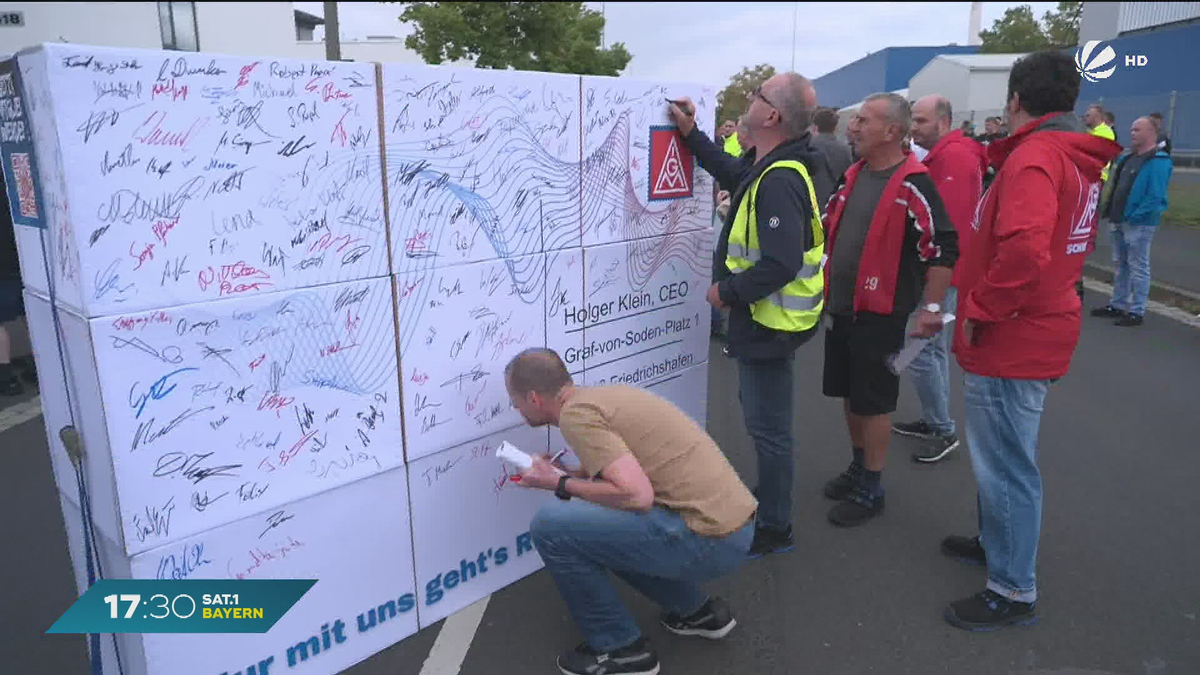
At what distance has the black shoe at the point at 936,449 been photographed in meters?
4.53

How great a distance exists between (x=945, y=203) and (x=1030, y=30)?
53333mm

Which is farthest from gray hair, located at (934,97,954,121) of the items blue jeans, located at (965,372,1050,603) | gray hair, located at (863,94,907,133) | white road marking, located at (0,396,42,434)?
white road marking, located at (0,396,42,434)

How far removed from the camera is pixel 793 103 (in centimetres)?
314

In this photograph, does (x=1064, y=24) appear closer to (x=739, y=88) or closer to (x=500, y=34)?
(x=739, y=88)

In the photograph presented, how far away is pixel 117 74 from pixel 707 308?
2798 mm

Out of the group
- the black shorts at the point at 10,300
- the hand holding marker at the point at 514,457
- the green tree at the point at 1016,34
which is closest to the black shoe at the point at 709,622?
the hand holding marker at the point at 514,457

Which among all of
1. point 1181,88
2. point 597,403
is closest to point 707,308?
point 597,403

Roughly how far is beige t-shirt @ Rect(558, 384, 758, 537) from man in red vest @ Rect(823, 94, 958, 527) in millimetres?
1362

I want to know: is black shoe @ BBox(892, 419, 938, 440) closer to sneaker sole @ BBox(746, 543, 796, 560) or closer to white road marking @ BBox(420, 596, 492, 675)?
sneaker sole @ BBox(746, 543, 796, 560)

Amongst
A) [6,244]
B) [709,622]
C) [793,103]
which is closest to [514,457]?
[709,622]

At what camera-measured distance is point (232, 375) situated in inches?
92.3

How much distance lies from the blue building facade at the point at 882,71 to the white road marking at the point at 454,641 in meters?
47.0

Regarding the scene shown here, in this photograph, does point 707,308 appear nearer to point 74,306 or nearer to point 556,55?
point 74,306
